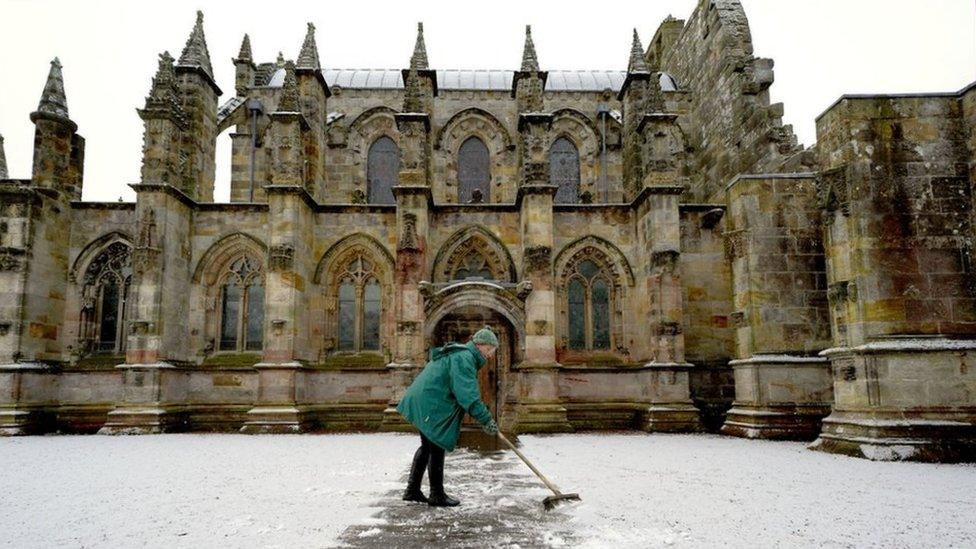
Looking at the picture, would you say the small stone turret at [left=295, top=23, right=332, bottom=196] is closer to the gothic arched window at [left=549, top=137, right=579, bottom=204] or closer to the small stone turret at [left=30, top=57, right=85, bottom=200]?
the small stone turret at [left=30, top=57, right=85, bottom=200]

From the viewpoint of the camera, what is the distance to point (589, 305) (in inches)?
657

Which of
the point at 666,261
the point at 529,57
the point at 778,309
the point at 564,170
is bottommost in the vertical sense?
the point at 778,309

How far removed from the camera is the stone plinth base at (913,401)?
9.09 m

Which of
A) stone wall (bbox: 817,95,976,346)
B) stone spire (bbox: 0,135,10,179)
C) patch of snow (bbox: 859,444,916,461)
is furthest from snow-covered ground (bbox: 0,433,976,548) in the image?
stone spire (bbox: 0,135,10,179)

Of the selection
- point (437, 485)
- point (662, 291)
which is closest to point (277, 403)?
point (662, 291)

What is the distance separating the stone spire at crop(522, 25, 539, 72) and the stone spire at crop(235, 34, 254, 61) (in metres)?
12.4

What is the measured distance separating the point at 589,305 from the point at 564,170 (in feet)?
25.5

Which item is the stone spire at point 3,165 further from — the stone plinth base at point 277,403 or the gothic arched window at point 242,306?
the stone plinth base at point 277,403

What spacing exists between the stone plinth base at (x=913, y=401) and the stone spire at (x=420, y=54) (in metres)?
13.3

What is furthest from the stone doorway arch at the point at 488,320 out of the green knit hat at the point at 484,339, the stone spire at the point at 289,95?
the green knit hat at the point at 484,339

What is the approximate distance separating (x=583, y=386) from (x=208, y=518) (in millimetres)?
11606

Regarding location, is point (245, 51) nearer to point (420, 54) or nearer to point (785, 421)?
point (420, 54)

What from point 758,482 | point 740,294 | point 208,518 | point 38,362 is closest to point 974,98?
point 740,294

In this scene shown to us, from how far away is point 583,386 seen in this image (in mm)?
15914
